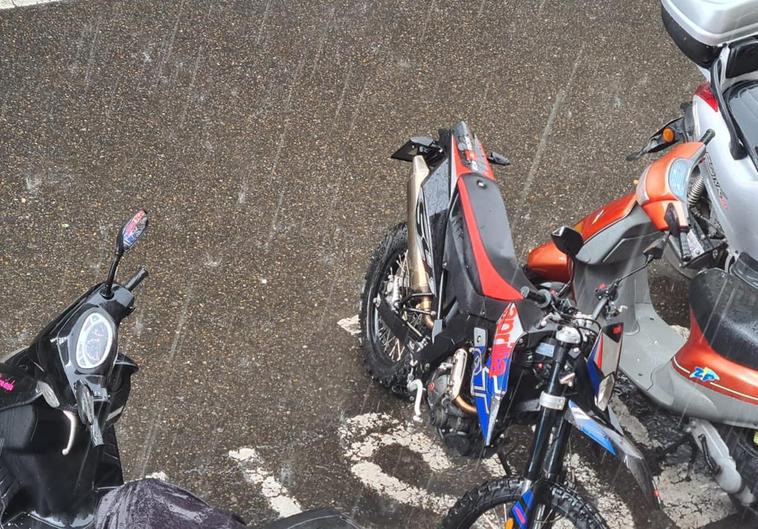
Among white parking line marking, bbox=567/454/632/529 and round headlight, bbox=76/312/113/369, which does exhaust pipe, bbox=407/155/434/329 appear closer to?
white parking line marking, bbox=567/454/632/529

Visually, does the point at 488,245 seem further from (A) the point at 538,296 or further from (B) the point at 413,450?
(B) the point at 413,450

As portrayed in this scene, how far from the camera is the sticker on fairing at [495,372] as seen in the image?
3395 millimetres

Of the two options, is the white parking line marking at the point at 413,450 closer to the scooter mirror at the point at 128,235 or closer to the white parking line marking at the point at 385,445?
the white parking line marking at the point at 385,445

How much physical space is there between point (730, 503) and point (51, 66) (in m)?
4.75

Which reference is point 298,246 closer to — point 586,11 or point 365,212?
point 365,212

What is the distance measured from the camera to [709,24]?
14.7 feet

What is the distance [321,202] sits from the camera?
5.59 m

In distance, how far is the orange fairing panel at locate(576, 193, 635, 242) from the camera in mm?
4152

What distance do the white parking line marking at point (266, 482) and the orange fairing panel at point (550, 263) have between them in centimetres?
163

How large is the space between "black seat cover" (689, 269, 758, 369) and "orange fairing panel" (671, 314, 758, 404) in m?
0.03

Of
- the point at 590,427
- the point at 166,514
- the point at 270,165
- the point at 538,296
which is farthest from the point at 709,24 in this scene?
the point at 166,514

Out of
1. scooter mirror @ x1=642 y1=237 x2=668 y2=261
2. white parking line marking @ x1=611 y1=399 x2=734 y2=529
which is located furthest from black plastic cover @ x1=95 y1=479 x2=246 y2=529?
white parking line marking @ x1=611 y1=399 x2=734 y2=529

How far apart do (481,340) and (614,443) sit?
2.31 ft

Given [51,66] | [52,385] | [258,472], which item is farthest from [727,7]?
[51,66]
